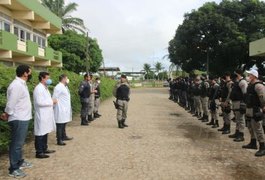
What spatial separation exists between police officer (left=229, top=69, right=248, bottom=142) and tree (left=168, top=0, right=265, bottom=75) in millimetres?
29222

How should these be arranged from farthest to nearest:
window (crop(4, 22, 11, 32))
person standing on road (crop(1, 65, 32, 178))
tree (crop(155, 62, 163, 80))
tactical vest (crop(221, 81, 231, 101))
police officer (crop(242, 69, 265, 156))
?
tree (crop(155, 62, 163, 80)) < window (crop(4, 22, 11, 32)) < tactical vest (crop(221, 81, 231, 101)) < police officer (crop(242, 69, 265, 156)) < person standing on road (crop(1, 65, 32, 178))

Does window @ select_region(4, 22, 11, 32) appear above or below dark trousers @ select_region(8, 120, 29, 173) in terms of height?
above

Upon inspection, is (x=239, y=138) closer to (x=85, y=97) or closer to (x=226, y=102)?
(x=226, y=102)

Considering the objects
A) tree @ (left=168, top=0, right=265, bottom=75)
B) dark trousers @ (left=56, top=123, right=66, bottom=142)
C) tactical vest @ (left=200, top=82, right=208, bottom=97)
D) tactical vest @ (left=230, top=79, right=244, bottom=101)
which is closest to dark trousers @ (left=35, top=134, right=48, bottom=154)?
dark trousers @ (left=56, top=123, right=66, bottom=142)

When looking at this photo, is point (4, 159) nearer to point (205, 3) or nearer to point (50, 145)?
point (50, 145)

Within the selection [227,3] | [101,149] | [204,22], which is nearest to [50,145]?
[101,149]

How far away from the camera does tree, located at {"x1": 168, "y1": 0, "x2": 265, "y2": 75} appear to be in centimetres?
4028

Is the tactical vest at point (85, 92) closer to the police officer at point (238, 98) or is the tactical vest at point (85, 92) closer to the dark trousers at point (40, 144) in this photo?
the police officer at point (238, 98)

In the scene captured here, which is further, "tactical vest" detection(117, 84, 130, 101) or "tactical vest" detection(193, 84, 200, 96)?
"tactical vest" detection(193, 84, 200, 96)

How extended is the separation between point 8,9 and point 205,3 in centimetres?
2395

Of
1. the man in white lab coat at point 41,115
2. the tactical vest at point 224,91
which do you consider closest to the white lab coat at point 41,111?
the man in white lab coat at point 41,115

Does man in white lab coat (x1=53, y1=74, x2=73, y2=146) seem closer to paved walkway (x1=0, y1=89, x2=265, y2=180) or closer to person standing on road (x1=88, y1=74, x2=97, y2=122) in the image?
paved walkway (x1=0, y1=89, x2=265, y2=180)

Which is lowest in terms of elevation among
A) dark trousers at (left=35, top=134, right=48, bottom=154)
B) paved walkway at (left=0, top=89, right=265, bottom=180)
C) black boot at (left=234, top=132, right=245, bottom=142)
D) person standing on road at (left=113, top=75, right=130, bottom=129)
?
paved walkway at (left=0, top=89, right=265, bottom=180)

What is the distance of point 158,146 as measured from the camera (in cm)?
1033
